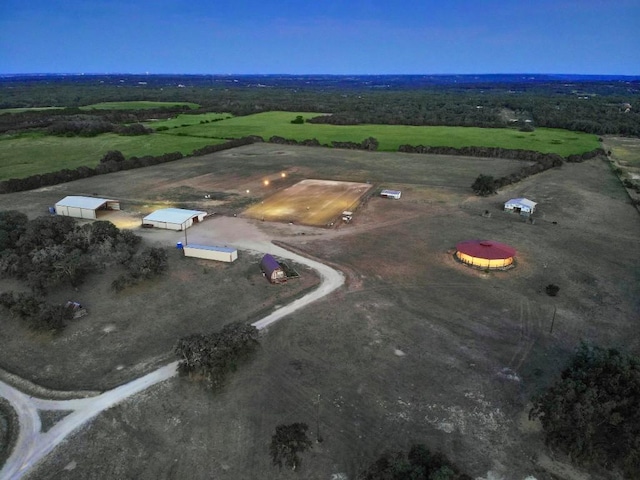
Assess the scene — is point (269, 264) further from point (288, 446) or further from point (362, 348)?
point (288, 446)

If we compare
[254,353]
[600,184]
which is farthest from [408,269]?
[600,184]

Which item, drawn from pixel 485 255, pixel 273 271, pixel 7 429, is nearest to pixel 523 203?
pixel 485 255

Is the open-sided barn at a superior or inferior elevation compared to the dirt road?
superior

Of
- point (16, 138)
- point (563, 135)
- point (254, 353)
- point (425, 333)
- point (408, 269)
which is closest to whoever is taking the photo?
point (254, 353)

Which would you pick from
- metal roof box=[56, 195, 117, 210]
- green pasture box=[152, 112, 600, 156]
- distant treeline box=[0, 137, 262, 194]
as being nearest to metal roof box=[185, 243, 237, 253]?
metal roof box=[56, 195, 117, 210]

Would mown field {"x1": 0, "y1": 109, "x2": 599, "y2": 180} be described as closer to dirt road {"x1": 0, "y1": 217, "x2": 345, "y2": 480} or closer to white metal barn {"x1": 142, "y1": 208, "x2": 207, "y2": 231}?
white metal barn {"x1": 142, "y1": 208, "x2": 207, "y2": 231}

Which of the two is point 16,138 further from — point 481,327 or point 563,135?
point 563,135
